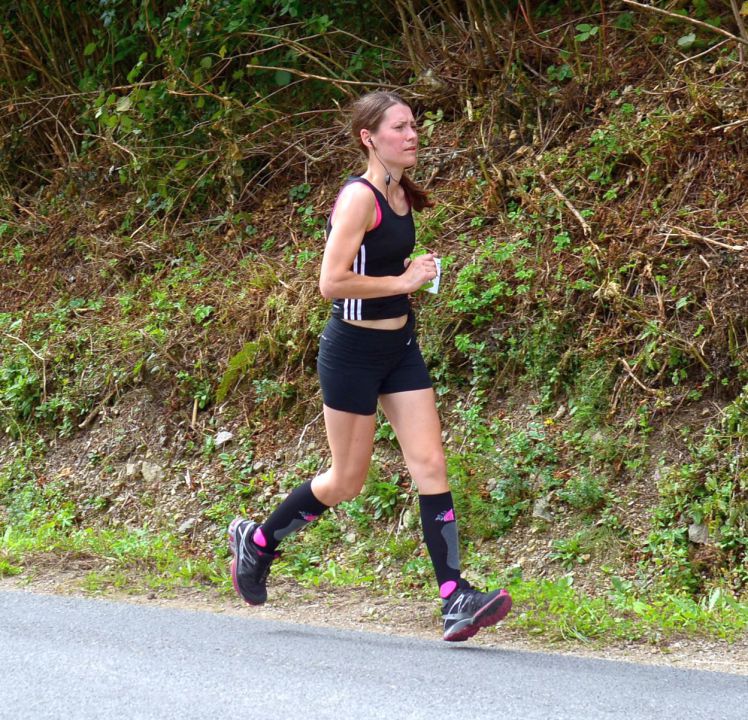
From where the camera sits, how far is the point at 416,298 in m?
8.08

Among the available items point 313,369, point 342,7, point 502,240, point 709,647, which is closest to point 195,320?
point 313,369

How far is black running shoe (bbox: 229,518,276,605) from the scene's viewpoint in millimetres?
5480

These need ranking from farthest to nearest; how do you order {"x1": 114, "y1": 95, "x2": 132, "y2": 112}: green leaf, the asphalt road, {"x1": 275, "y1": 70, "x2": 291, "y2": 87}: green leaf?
{"x1": 114, "y1": 95, "x2": 132, "y2": 112}: green leaf, {"x1": 275, "y1": 70, "x2": 291, "y2": 87}: green leaf, the asphalt road

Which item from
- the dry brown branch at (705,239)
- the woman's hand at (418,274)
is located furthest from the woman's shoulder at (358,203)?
the dry brown branch at (705,239)

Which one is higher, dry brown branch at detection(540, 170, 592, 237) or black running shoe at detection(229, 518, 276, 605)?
dry brown branch at detection(540, 170, 592, 237)

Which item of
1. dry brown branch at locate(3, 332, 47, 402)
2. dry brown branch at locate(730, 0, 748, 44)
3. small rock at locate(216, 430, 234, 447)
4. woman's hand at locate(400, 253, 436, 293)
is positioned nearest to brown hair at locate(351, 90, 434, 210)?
woman's hand at locate(400, 253, 436, 293)

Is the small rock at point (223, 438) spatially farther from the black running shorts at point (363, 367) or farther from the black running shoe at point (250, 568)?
the black running shorts at point (363, 367)

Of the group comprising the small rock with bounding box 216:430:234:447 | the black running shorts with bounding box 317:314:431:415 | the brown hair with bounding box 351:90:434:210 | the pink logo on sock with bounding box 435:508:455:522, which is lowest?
the small rock with bounding box 216:430:234:447

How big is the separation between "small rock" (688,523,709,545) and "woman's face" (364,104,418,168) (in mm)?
2563

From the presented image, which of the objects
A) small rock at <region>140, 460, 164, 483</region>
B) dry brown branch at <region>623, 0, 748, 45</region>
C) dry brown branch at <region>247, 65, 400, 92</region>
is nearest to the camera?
dry brown branch at <region>623, 0, 748, 45</region>

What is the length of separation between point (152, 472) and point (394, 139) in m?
4.28

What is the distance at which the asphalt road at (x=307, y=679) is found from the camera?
3.85 metres

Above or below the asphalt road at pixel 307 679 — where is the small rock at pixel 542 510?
below

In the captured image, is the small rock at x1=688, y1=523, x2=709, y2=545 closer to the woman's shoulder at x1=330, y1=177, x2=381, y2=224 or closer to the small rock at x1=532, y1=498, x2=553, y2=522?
the small rock at x1=532, y1=498, x2=553, y2=522
